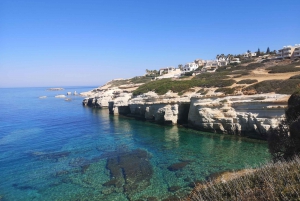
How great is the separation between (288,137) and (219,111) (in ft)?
52.8

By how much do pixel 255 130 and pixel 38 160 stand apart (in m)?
24.4

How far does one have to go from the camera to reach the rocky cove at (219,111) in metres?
25.2

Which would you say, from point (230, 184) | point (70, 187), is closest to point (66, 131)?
point (70, 187)

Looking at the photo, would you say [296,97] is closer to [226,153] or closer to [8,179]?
[226,153]

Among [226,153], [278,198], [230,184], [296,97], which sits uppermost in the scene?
[296,97]

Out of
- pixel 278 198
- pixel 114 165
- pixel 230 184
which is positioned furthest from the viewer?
pixel 114 165

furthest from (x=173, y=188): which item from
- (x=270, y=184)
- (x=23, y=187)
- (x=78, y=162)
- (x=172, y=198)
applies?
(x=23, y=187)

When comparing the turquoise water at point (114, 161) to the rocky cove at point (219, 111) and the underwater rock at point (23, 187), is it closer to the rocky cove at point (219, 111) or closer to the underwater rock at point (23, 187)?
the underwater rock at point (23, 187)

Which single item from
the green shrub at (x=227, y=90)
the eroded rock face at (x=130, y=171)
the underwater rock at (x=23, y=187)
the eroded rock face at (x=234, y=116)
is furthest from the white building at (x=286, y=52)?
the underwater rock at (x=23, y=187)

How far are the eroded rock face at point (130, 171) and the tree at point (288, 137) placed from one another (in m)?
9.04

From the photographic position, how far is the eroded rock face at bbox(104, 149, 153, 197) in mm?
16078

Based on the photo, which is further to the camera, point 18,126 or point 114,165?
point 18,126

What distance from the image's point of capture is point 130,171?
18.6 meters

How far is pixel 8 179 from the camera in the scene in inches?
701
